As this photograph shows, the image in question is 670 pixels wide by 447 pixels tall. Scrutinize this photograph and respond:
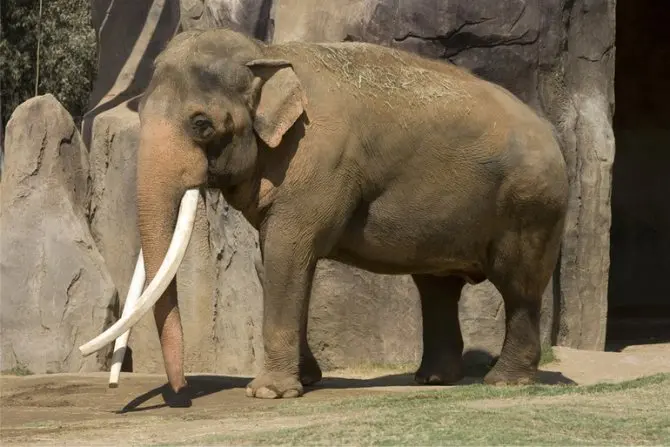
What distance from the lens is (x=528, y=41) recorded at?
11.4 meters

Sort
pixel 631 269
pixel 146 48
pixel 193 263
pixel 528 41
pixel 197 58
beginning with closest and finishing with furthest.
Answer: pixel 197 58 < pixel 528 41 < pixel 193 263 < pixel 146 48 < pixel 631 269

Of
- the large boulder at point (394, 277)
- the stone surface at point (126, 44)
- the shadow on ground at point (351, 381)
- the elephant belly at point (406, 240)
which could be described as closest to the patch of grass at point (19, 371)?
the large boulder at point (394, 277)

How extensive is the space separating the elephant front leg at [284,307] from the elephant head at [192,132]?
436mm

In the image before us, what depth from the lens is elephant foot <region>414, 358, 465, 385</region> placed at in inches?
393

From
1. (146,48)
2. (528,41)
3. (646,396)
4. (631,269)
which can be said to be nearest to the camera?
(646,396)

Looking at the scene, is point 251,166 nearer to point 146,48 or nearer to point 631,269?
point 146,48

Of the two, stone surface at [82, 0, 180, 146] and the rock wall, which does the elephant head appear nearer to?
the rock wall

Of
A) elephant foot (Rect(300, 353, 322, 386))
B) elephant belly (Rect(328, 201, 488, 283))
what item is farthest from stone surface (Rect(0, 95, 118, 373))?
elephant belly (Rect(328, 201, 488, 283))

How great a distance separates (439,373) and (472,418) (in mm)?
2880

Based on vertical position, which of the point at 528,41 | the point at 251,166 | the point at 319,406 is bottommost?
the point at 319,406

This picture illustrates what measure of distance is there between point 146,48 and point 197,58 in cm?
661

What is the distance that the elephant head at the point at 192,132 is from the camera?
8344 millimetres

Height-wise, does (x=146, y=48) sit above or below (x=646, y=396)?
above

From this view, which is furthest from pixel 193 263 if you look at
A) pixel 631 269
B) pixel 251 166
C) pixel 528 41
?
pixel 631 269
